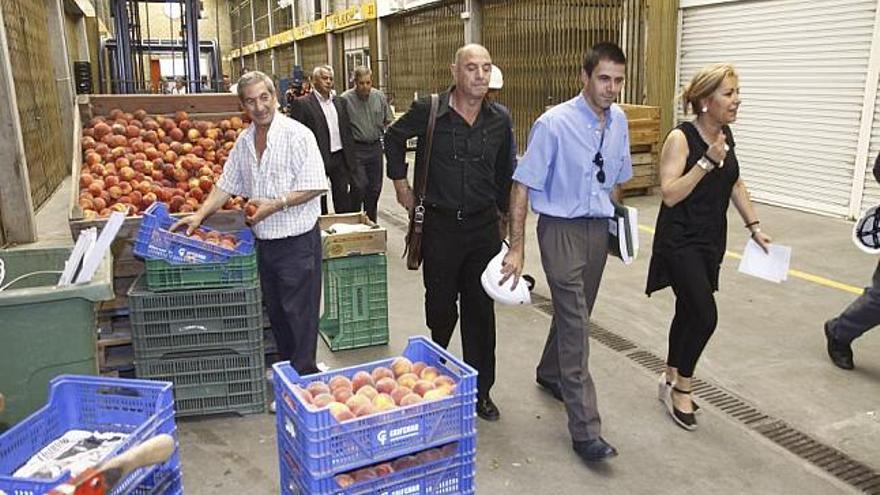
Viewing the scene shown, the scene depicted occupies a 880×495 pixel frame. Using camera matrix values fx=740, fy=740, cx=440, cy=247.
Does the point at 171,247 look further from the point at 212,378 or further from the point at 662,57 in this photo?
the point at 662,57

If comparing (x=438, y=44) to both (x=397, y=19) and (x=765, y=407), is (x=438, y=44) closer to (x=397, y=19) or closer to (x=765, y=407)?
(x=397, y=19)

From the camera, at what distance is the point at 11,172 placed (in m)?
4.29

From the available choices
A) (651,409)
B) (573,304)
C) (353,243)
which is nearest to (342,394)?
(573,304)

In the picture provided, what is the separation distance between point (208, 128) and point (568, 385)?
366cm

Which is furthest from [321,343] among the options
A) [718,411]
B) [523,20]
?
[523,20]

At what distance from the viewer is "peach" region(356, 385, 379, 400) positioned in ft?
6.94

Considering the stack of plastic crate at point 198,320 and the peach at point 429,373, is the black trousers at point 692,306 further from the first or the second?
the stack of plastic crate at point 198,320

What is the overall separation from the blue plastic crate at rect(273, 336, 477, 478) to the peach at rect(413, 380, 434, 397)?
0.08 metres

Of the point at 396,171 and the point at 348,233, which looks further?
the point at 348,233

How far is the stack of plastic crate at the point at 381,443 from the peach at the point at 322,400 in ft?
0.21

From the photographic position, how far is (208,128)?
5605mm

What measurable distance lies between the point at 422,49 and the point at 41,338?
1470cm

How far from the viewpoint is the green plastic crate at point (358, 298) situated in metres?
4.36

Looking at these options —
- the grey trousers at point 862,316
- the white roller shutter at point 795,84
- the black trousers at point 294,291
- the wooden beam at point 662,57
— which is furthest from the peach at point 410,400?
the wooden beam at point 662,57
